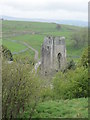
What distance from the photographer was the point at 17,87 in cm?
1247

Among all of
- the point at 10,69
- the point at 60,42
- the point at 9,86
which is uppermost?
the point at 60,42

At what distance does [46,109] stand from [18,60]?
358 cm

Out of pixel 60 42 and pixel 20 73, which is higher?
pixel 60 42

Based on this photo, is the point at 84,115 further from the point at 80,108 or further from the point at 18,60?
the point at 18,60

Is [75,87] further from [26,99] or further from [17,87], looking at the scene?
[17,87]

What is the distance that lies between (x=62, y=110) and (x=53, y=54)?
22449mm

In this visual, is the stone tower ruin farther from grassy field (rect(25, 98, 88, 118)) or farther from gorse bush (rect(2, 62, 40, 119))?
gorse bush (rect(2, 62, 40, 119))

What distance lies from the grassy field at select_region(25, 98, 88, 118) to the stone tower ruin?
2031 cm

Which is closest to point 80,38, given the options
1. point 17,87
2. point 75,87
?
point 75,87

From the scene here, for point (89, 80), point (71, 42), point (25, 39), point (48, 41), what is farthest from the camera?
point (25, 39)

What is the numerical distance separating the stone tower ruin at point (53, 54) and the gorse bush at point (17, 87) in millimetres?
22988

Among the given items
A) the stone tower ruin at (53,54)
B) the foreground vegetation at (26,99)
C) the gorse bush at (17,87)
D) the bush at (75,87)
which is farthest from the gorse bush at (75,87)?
the stone tower ruin at (53,54)

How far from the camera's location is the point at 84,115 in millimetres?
13164

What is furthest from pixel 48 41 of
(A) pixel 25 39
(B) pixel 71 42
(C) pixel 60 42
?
(A) pixel 25 39
